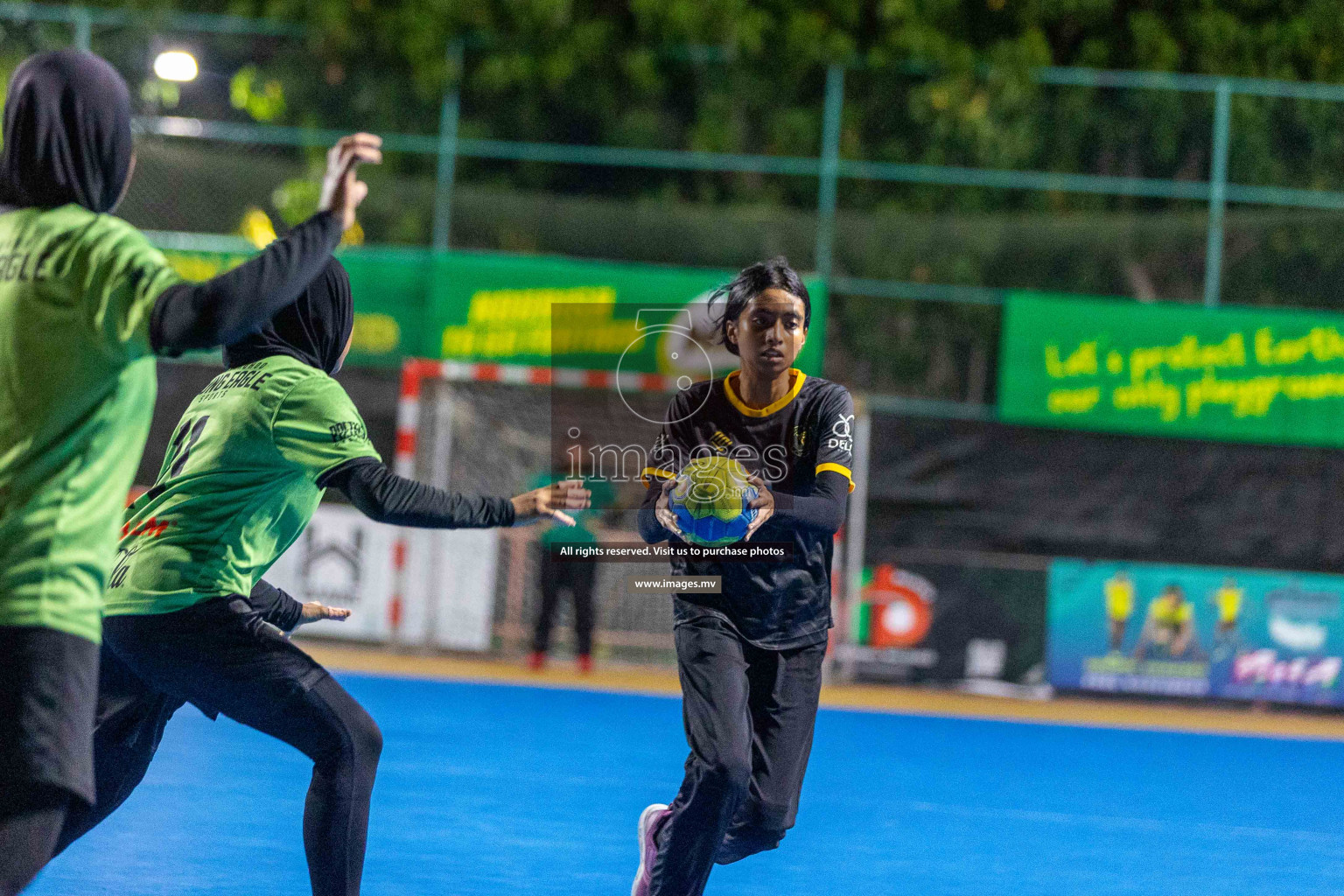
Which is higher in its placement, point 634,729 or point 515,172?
point 515,172

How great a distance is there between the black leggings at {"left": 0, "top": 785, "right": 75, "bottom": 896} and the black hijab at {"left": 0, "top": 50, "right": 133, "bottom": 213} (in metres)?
1.21

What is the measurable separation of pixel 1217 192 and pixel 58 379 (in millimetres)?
13643

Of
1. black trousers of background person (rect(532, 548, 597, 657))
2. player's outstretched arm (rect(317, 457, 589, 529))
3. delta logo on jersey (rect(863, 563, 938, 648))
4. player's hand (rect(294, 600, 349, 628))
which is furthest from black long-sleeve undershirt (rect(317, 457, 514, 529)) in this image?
delta logo on jersey (rect(863, 563, 938, 648))

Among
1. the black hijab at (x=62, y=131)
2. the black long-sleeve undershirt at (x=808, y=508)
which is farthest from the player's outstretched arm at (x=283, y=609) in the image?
the black hijab at (x=62, y=131)

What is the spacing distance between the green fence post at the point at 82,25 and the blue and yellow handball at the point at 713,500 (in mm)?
12830

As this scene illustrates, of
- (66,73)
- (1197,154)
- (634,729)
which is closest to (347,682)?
(634,729)

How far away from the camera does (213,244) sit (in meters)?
14.8

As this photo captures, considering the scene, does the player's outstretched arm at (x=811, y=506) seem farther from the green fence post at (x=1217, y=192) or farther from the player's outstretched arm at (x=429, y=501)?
the green fence post at (x=1217, y=192)

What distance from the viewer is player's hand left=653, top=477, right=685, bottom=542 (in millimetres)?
4570

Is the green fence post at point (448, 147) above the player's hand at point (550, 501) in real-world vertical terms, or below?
above

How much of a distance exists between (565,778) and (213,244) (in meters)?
8.93

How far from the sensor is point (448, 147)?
15289 mm

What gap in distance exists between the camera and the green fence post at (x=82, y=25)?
15.2 metres

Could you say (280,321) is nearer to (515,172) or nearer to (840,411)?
(840,411)
